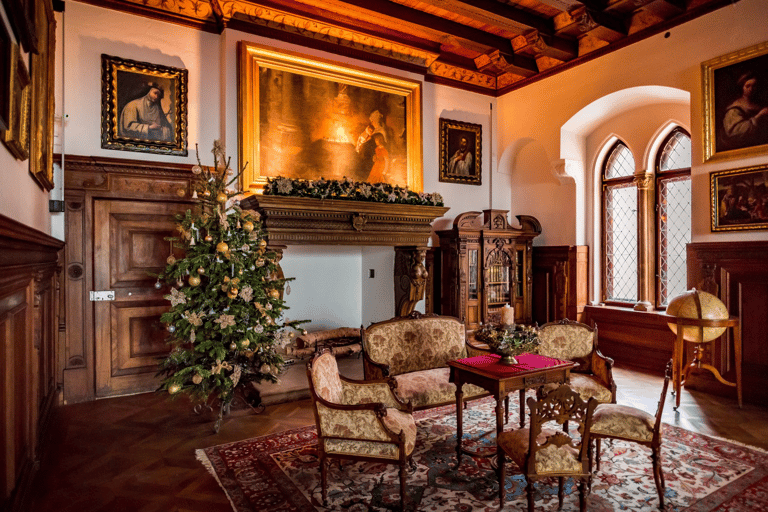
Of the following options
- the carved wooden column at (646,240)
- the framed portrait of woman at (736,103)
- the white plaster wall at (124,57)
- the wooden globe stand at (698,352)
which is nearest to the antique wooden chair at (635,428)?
the wooden globe stand at (698,352)

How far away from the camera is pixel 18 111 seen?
2.85 m

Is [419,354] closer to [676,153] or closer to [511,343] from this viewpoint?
[511,343]

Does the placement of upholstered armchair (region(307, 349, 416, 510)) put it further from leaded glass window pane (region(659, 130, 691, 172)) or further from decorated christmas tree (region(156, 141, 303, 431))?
leaded glass window pane (region(659, 130, 691, 172))

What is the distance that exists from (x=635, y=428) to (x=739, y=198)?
385 cm

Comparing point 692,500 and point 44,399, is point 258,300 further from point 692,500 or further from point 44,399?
point 692,500

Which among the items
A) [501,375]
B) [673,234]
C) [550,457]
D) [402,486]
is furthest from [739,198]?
[402,486]

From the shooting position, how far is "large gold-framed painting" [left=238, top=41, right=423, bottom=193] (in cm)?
645

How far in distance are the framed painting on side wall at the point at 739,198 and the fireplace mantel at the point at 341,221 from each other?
11.5 ft

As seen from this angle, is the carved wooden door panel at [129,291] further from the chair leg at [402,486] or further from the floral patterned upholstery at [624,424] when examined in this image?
the floral patterned upholstery at [624,424]

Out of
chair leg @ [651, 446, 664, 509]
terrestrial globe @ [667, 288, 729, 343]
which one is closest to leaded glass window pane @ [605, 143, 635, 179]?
terrestrial globe @ [667, 288, 729, 343]

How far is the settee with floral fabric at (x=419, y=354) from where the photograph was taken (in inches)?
181

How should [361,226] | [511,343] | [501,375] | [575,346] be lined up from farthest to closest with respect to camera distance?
[361,226]
[575,346]
[511,343]
[501,375]

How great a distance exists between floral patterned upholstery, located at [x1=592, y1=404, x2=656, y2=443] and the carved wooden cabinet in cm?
413

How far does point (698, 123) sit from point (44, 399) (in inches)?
313
